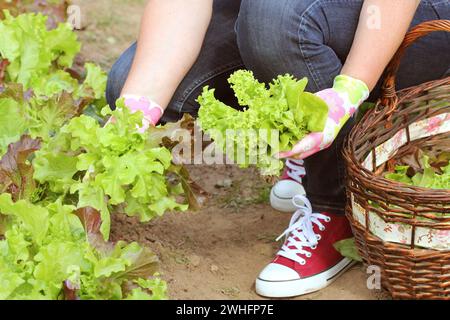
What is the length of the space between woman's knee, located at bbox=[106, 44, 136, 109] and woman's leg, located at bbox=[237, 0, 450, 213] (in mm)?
361

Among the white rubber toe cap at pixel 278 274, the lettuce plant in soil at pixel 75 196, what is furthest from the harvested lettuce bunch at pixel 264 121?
the white rubber toe cap at pixel 278 274

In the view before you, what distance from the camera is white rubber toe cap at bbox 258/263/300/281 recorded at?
7.14 ft

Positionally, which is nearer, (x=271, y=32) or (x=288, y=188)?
(x=271, y=32)

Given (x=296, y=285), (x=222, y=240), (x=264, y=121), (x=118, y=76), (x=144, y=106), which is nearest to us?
(x=264, y=121)

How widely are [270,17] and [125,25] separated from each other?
1.83m

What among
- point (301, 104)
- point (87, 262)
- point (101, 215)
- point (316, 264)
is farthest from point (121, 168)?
point (316, 264)

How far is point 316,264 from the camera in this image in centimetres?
223

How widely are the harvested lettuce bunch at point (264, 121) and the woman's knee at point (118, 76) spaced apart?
53cm

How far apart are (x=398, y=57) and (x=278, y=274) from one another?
65cm

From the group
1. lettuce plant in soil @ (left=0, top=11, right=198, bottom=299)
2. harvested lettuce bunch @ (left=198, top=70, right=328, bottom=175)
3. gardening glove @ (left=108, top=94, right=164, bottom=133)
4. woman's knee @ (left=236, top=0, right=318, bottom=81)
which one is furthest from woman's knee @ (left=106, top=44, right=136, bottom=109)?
harvested lettuce bunch @ (left=198, top=70, right=328, bottom=175)

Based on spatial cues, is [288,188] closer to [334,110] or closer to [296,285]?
[296,285]

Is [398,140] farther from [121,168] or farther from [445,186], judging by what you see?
[121,168]

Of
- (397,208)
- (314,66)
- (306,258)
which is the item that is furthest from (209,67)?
(397,208)

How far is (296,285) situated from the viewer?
218 cm
